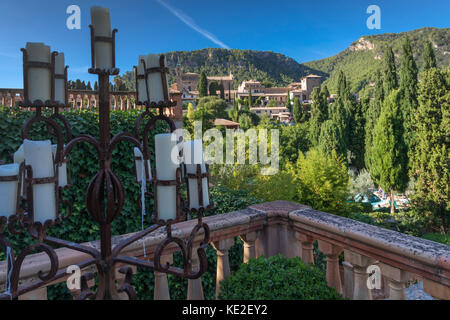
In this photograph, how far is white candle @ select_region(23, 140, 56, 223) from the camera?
967mm

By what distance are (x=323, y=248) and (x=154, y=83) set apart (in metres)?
1.71

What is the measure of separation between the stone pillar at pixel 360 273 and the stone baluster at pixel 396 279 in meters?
0.14

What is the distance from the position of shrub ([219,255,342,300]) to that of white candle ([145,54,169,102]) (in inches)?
44.6

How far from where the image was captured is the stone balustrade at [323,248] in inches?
61.6

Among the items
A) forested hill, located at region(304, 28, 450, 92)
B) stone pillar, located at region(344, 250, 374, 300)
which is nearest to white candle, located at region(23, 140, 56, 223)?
stone pillar, located at region(344, 250, 374, 300)

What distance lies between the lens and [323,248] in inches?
85.3

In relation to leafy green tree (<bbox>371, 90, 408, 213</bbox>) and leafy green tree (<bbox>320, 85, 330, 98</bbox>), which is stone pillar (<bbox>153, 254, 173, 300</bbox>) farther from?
leafy green tree (<bbox>320, 85, 330, 98</bbox>)

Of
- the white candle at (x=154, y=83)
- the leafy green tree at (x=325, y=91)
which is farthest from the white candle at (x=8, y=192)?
the leafy green tree at (x=325, y=91)

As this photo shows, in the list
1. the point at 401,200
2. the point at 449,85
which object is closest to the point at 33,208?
the point at 449,85

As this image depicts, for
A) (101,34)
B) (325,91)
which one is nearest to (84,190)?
(101,34)

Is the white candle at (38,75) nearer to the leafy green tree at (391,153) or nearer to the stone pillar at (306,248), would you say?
the stone pillar at (306,248)

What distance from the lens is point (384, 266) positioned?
1.75 m
